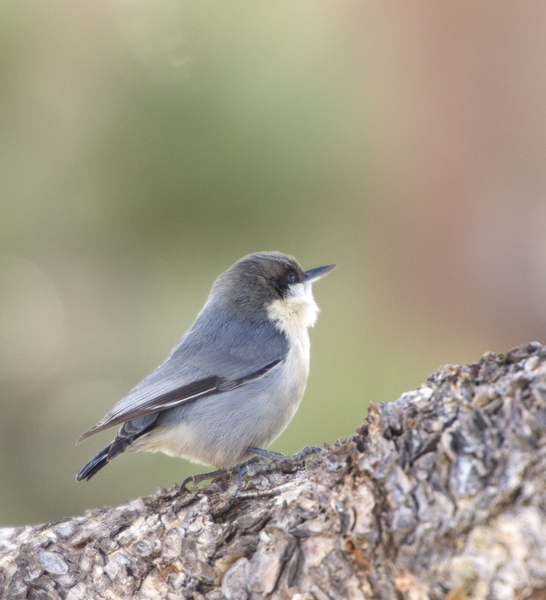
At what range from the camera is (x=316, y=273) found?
1999 mm

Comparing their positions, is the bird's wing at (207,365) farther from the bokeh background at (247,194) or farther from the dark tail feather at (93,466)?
the bokeh background at (247,194)

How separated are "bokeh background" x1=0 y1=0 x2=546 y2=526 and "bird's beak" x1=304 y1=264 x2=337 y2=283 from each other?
18cm

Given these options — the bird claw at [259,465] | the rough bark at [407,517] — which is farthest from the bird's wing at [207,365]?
the rough bark at [407,517]

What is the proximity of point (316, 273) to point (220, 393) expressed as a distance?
57cm

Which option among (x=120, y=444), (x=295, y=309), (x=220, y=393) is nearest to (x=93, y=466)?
(x=120, y=444)

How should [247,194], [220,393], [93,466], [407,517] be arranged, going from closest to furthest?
[407,517] < [93,466] < [220,393] < [247,194]

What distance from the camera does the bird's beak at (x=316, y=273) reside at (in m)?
2.00

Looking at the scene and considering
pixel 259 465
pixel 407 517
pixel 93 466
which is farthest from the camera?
pixel 93 466

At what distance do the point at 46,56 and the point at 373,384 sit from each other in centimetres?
137

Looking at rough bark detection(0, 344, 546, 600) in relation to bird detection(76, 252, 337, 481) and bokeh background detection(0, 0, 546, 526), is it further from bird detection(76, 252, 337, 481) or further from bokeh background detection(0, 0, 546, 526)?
bokeh background detection(0, 0, 546, 526)

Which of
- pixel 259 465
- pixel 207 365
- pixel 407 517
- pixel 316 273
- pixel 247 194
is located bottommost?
pixel 259 465

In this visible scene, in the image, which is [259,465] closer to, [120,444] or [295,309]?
[120,444]

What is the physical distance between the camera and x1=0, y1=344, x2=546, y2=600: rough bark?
0.75m

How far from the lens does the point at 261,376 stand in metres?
1.67
